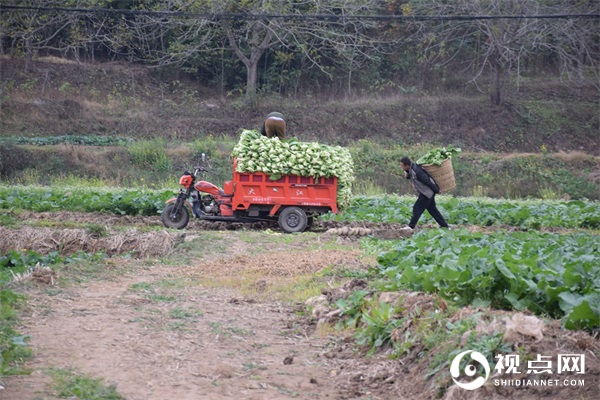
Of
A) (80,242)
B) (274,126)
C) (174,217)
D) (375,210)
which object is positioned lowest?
(375,210)

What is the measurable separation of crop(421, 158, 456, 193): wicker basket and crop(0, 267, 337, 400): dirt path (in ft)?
26.4

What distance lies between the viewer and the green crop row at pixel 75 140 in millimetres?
34750

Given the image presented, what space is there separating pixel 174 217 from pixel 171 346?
9.79 meters

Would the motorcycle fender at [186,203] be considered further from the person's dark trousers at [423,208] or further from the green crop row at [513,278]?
the green crop row at [513,278]

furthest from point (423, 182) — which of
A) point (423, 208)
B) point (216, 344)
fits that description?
point (216, 344)

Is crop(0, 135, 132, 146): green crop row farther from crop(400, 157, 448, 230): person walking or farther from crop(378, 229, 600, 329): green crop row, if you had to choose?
crop(378, 229, 600, 329): green crop row

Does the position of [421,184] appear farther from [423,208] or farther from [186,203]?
[186,203]

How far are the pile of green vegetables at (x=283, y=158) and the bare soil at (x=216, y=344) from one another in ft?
15.5

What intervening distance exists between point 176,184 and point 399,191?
918 cm

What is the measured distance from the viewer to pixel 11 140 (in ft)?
108

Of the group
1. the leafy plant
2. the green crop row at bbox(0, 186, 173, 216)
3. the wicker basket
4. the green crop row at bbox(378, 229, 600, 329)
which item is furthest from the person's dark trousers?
the leafy plant

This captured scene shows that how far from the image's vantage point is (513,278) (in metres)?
7.96
